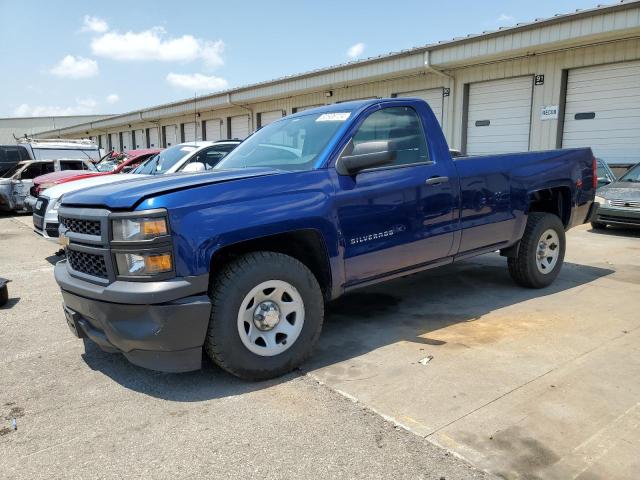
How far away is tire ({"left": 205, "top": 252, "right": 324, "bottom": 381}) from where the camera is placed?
332 cm

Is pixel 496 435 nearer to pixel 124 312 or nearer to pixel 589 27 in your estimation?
pixel 124 312

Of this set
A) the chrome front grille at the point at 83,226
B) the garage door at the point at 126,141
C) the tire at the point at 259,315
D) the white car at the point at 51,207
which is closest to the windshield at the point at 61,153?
the white car at the point at 51,207

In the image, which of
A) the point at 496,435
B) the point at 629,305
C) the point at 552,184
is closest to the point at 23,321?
the point at 496,435

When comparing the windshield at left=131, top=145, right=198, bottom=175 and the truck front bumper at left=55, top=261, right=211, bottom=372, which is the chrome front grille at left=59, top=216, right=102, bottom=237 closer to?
the truck front bumper at left=55, top=261, right=211, bottom=372

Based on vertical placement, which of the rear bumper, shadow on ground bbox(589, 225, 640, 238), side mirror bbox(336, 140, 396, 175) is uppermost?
side mirror bbox(336, 140, 396, 175)

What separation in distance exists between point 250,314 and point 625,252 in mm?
6883

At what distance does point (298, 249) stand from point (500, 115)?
44.1 feet

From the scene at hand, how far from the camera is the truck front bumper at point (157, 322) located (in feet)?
10.3

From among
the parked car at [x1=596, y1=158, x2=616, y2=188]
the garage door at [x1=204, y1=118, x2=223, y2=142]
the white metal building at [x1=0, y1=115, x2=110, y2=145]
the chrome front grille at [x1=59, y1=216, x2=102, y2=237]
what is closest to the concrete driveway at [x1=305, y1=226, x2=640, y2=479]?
the chrome front grille at [x1=59, y1=216, x2=102, y2=237]

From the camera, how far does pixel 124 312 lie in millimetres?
3195

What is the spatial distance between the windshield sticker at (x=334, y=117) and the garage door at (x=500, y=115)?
11547 millimetres

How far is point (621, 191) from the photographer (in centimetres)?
991

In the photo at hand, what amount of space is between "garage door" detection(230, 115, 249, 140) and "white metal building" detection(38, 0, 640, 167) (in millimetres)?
6762

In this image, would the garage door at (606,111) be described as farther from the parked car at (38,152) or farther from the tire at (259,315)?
the parked car at (38,152)
